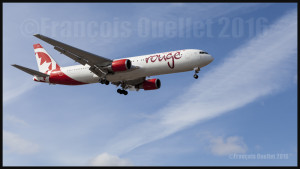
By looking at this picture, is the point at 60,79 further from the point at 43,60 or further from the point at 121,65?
the point at 121,65

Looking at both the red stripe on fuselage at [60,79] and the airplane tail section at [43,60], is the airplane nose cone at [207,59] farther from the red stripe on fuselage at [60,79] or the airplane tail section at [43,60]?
the airplane tail section at [43,60]

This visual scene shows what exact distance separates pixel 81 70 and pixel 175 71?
40.1 ft

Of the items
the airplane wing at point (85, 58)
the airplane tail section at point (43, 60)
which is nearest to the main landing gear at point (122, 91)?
the airplane wing at point (85, 58)

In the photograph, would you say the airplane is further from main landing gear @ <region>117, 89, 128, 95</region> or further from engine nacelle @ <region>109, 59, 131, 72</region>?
main landing gear @ <region>117, 89, 128, 95</region>

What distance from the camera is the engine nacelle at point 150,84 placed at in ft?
182

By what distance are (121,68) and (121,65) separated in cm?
34

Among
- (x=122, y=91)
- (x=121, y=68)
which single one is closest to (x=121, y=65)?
(x=121, y=68)

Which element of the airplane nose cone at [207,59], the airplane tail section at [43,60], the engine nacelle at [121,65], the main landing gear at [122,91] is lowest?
the engine nacelle at [121,65]

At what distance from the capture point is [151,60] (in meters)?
48.0

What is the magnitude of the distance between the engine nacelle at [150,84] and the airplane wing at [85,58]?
7.45 metres

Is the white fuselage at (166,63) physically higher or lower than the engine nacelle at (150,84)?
lower

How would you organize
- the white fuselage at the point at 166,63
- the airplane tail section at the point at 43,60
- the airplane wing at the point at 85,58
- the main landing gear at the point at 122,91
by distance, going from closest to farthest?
the white fuselage at the point at 166,63
the airplane wing at the point at 85,58
the main landing gear at the point at 122,91
the airplane tail section at the point at 43,60

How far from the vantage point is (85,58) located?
4972 centimetres

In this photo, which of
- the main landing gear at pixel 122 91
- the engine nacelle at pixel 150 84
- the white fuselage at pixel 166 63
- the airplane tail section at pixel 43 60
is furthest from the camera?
the airplane tail section at pixel 43 60
